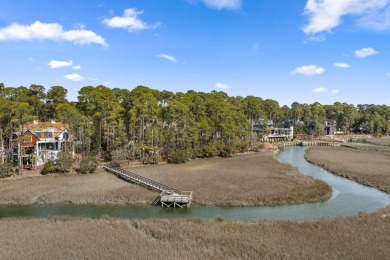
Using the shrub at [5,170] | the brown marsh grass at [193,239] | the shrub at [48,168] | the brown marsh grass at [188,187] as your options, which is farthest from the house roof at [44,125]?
the brown marsh grass at [193,239]

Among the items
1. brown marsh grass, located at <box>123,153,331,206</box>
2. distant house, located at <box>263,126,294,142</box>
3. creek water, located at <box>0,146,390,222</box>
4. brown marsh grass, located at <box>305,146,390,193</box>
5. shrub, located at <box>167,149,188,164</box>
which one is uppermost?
distant house, located at <box>263,126,294,142</box>

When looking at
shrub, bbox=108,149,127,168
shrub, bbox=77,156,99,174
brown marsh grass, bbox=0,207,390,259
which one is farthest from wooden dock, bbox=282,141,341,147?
brown marsh grass, bbox=0,207,390,259

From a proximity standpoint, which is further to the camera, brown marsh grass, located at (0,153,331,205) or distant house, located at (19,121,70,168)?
distant house, located at (19,121,70,168)

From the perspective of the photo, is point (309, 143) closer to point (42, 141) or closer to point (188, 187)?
point (188, 187)

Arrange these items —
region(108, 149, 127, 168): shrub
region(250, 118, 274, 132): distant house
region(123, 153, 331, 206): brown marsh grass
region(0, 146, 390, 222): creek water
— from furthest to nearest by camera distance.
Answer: region(250, 118, 274, 132): distant house
region(108, 149, 127, 168): shrub
region(123, 153, 331, 206): brown marsh grass
region(0, 146, 390, 222): creek water

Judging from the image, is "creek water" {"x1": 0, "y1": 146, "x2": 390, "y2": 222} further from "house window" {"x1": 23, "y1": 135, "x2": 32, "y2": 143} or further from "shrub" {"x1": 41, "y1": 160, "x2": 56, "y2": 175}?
"house window" {"x1": 23, "y1": 135, "x2": 32, "y2": 143}

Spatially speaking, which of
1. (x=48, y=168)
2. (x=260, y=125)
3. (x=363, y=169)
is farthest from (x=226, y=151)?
(x=260, y=125)

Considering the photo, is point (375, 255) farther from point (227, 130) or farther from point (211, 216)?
point (227, 130)
